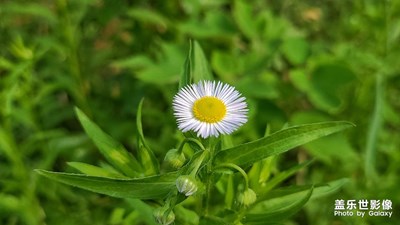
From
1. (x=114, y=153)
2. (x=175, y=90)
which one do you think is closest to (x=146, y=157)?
(x=114, y=153)

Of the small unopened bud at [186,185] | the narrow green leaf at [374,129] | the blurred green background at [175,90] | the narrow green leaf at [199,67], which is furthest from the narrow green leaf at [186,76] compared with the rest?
the narrow green leaf at [374,129]

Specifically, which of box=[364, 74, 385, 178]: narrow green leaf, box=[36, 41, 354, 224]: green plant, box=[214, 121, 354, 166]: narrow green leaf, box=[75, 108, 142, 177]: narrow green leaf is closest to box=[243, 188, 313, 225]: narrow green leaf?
box=[36, 41, 354, 224]: green plant

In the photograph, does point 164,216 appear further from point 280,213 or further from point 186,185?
point 280,213

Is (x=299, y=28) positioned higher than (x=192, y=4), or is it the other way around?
(x=299, y=28)

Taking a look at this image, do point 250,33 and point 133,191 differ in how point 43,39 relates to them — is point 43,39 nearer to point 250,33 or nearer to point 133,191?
point 250,33

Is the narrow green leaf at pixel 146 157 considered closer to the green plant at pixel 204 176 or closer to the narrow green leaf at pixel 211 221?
the green plant at pixel 204 176

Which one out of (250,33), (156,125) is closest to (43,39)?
(156,125)
